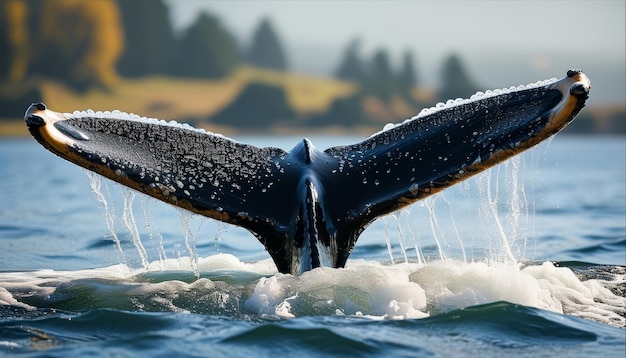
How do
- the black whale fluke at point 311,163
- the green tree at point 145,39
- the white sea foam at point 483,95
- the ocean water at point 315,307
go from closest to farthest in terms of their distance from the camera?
the ocean water at point 315,307
the black whale fluke at point 311,163
the white sea foam at point 483,95
the green tree at point 145,39

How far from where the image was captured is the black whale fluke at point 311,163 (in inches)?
228

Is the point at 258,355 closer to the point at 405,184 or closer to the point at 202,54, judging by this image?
the point at 405,184

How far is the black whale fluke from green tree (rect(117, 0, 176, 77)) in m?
81.7

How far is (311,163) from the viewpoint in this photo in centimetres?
646

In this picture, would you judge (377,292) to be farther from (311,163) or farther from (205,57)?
(205,57)

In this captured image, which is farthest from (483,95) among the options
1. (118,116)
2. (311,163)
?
(118,116)

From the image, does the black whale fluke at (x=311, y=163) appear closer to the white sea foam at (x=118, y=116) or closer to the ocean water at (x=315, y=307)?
the white sea foam at (x=118, y=116)

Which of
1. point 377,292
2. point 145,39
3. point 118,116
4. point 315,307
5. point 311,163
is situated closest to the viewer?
point 315,307

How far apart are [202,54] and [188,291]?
84.7m

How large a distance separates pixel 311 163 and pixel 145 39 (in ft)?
280

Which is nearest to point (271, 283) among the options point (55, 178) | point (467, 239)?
point (467, 239)

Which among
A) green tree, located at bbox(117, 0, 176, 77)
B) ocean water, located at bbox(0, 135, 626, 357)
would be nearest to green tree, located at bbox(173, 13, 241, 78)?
green tree, located at bbox(117, 0, 176, 77)

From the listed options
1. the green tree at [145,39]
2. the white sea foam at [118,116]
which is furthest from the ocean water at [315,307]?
the green tree at [145,39]

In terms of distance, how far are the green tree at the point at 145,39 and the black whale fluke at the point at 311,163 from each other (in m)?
81.7
